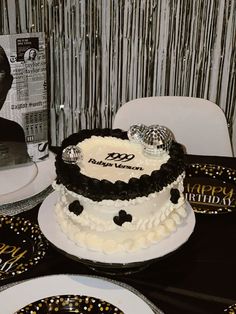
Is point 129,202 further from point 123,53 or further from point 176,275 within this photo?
point 123,53

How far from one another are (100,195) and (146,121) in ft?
3.00

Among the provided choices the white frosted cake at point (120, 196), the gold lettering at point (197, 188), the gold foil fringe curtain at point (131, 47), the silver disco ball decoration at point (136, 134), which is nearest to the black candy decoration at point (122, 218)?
the white frosted cake at point (120, 196)

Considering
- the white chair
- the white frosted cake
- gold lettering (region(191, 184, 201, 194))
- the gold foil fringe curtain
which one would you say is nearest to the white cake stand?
the white frosted cake

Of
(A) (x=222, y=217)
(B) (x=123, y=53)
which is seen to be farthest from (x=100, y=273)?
(B) (x=123, y=53)

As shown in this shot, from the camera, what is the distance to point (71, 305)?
909 mm

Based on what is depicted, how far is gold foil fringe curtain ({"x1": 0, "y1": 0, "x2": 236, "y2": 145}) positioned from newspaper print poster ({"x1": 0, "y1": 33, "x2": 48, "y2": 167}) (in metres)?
0.70

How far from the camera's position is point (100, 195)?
3.19 ft

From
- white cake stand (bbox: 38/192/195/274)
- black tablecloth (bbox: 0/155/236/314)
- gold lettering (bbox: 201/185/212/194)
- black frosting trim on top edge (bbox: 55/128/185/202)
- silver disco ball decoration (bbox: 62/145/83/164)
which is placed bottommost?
black tablecloth (bbox: 0/155/236/314)

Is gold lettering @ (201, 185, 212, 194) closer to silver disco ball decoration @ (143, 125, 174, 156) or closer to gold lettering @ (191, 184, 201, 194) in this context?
gold lettering @ (191, 184, 201, 194)

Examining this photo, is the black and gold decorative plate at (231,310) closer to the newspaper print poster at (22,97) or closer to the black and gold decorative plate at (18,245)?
the black and gold decorative plate at (18,245)

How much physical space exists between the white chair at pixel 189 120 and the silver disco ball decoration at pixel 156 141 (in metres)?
0.71

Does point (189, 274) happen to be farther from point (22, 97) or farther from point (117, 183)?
point (22, 97)

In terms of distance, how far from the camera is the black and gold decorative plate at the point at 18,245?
1028mm

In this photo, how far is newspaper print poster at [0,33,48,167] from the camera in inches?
52.2
